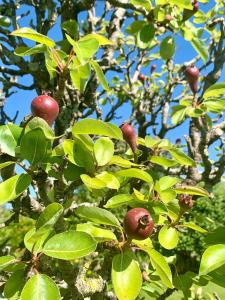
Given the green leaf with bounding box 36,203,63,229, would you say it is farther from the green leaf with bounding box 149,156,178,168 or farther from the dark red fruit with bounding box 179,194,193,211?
the green leaf with bounding box 149,156,178,168

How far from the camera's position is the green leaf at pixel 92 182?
3.96 ft

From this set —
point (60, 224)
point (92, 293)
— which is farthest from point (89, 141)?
point (92, 293)

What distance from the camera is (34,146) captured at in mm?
1218

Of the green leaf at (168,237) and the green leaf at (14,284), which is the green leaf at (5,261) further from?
the green leaf at (168,237)

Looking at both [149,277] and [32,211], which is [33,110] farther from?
[149,277]

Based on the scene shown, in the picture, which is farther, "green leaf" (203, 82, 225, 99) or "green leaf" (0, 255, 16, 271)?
"green leaf" (203, 82, 225, 99)

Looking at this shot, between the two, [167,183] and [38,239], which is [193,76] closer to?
[167,183]

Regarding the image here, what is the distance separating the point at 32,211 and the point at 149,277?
67 centimetres

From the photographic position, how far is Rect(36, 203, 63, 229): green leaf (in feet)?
3.63

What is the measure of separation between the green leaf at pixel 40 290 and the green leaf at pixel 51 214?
0.13 m

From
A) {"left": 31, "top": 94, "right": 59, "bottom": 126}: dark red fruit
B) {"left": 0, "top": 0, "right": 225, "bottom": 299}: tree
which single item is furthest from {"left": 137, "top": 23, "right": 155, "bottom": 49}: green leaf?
{"left": 31, "top": 94, "right": 59, "bottom": 126}: dark red fruit

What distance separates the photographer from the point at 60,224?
4.60 feet

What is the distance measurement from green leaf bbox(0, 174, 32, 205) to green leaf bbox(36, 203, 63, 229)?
91 mm

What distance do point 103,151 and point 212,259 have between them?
42 cm
